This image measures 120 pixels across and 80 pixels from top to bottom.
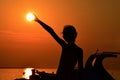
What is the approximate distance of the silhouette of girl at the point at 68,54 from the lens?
5.02 m

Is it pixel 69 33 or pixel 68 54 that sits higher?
pixel 69 33

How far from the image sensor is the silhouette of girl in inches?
197

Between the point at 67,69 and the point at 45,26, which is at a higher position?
the point at 45,26

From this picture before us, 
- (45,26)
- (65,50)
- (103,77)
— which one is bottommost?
(103,77)

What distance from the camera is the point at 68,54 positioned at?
502 centimetres

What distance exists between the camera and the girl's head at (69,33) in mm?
5102

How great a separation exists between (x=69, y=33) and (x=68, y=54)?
285 millimetres

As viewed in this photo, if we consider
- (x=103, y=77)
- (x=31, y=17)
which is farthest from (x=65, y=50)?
(x=103, y=77)

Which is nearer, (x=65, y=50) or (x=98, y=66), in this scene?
(x=65, y=50)

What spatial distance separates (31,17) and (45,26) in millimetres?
299

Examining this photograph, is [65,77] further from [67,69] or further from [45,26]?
[45,26]

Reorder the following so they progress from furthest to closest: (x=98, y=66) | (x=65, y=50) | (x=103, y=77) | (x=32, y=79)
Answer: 1. (x=98, y=66)
2. (x=103, y=77)
3. (x=32, y=79)
4. (x=65, y=50)

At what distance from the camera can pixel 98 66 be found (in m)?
8.82

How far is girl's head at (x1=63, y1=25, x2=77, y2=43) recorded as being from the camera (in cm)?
510
